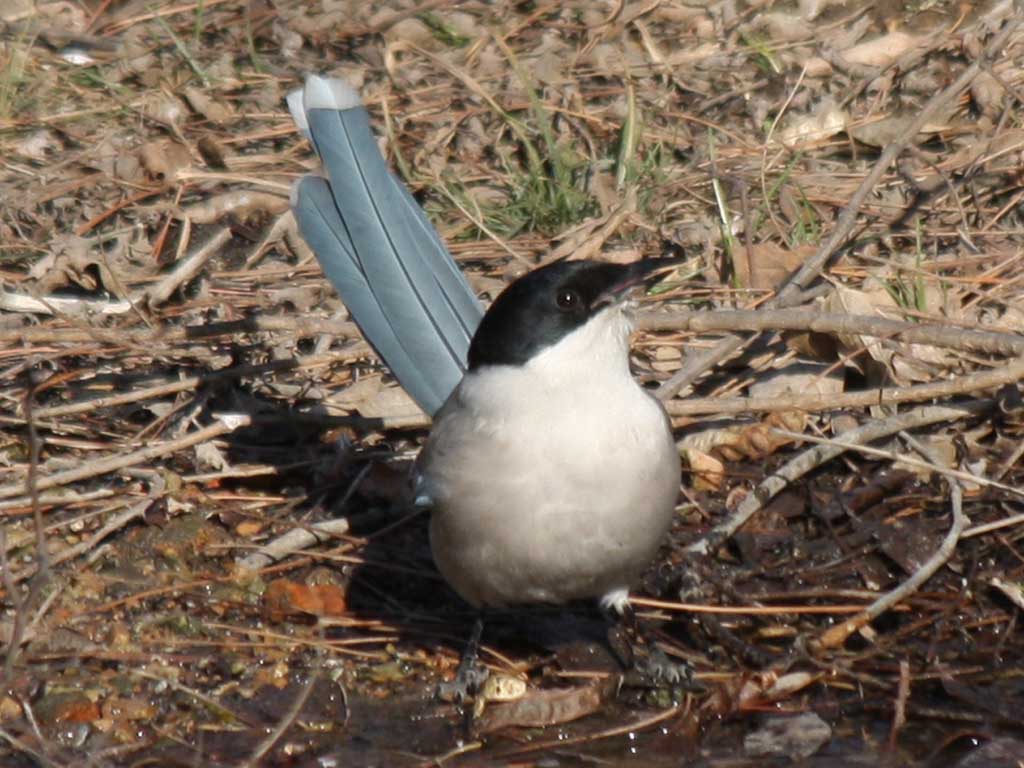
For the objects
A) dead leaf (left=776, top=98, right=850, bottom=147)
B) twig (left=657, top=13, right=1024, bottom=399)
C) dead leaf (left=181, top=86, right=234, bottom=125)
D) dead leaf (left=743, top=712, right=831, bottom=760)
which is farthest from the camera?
dead leaf (left=181, top=86, right=234, bottom=125)

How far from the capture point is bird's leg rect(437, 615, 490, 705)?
4305 mm

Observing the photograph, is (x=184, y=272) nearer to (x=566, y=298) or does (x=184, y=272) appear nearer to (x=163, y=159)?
(x=163, y=159)

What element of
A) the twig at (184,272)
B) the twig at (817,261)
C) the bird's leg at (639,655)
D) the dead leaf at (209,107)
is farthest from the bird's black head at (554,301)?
the dead leaf at (209,107)

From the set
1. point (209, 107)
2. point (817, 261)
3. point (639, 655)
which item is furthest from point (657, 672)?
point (209, 107)

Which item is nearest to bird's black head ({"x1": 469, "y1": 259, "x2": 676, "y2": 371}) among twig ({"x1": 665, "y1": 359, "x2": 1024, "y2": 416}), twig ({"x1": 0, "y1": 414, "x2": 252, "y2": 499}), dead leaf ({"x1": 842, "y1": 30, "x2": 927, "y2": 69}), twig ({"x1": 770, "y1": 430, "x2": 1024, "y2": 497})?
twig ({"x1": 770, "y1": 430, "x2": 1024, "y2": 497})

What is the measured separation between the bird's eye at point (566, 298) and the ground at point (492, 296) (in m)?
0.95

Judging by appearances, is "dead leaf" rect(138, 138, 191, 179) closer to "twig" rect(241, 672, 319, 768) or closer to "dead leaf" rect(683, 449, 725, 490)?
"dead leaf" rect(683, 449, 725, 490)

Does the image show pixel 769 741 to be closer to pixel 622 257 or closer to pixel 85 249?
pixel 622 257

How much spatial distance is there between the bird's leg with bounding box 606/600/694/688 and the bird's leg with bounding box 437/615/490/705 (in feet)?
1.23

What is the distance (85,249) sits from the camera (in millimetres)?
6031

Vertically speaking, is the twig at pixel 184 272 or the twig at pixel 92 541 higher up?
the twig at pixel 184 272

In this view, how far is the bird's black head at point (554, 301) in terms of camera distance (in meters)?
3.91

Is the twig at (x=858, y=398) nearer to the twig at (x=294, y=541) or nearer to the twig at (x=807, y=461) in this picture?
the twig at (x=807, y=461)

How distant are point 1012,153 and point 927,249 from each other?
0.59 metres
